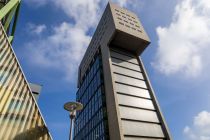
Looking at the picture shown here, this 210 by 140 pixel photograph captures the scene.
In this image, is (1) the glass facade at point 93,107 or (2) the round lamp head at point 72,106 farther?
(1) the glass facade at point 93,107

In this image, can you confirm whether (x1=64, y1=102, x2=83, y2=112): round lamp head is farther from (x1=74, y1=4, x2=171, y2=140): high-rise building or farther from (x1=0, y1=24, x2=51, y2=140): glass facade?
(x1=74, y1=4, x2=171, y2=140): high-rise building

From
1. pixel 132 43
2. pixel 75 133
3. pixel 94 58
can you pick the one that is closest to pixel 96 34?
pixel 94 58

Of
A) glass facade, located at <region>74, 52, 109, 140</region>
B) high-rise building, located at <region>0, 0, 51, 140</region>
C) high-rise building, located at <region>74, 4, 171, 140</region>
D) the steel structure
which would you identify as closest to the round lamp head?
high-rise building, located at <region>0, 0, 51, 140</region>

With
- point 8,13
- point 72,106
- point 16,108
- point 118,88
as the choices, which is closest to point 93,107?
point 118,88

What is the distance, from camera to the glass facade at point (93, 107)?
34625 millimetres

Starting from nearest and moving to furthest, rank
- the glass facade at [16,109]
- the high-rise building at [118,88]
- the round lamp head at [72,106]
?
the glass facade at [16,109] < the round lamp head at [72,106] < the high-rise building at [118,88]

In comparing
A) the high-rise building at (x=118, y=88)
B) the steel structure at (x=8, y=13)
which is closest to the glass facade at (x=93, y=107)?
the high-rise building at (x=118, y=88)

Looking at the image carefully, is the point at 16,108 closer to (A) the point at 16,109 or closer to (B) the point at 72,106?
(A) the point at 16,109

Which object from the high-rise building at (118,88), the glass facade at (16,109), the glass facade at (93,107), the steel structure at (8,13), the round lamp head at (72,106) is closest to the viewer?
the glass facade at (16,109)

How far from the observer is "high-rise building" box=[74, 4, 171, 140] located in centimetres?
3073

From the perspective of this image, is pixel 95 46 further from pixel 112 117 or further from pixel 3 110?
pixel 3 110

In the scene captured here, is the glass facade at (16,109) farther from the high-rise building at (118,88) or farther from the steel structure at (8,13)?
the high-rise building at (118,88)

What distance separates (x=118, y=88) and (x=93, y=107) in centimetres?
943

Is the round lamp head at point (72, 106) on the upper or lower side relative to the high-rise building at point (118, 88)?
lower
